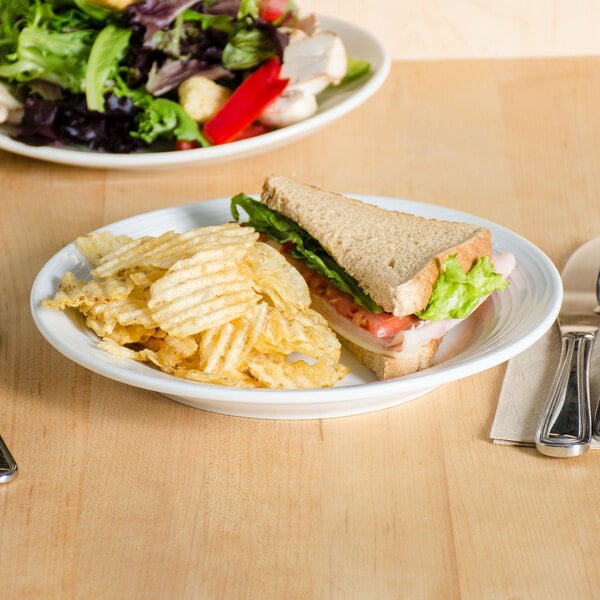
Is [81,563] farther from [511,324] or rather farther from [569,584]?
[511,324]

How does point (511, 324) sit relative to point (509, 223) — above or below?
above

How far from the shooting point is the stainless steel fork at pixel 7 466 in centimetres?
149

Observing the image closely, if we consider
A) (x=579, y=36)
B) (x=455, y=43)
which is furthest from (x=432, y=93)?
(x=579, y=36)

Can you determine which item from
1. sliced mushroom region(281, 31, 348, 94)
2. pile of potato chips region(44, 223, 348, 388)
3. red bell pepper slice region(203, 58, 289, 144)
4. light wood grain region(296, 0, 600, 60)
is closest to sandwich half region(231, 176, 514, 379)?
pile of potato chips region(44, 223, 348, 388)

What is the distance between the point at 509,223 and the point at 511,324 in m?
0.71

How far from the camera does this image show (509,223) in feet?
7.66

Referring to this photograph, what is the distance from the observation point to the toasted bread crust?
5.40 feet

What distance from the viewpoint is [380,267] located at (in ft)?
5.64

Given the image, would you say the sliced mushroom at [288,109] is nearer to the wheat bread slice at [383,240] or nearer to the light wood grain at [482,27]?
the wheat bread slice at [383,240]

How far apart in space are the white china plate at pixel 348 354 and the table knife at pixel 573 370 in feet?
0.33

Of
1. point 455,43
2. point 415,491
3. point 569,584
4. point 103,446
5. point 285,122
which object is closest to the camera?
point 569,584

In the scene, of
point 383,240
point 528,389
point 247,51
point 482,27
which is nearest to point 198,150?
point 247,51

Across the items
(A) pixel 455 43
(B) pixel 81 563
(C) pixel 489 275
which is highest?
(C) pixel 489 275

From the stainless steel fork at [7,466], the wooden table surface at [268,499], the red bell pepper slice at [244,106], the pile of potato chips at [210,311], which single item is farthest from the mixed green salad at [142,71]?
the stainless steel fork at [7,466]
